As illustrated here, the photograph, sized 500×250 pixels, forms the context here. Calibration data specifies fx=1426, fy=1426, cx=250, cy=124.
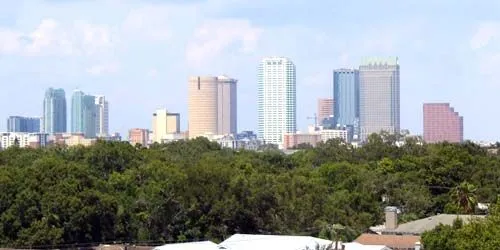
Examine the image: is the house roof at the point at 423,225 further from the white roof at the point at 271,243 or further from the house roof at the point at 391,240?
the white roof at the point at 271,243

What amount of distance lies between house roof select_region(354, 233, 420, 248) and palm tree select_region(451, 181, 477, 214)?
12.1 metres

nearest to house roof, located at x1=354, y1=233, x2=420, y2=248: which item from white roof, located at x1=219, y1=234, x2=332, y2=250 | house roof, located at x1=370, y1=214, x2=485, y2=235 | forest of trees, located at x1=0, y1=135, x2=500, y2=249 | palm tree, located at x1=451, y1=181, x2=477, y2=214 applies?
house roof, located at x1=370, y1=214, x2=485, y2=235

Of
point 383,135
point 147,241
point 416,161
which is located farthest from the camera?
point 383,135

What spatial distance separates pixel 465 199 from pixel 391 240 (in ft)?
46.6

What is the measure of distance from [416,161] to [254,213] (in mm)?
17840

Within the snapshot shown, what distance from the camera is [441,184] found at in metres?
72.8

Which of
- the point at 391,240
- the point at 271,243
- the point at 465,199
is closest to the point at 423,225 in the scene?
the point at 391,240

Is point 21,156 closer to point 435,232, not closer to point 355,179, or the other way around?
point 355,179

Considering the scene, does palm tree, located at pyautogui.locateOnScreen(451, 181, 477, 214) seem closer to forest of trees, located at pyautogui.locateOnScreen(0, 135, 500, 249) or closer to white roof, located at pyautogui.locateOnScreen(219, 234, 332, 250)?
forest of trees, located at pyautogui.locateOnScreen(0, 135, 500, 249)

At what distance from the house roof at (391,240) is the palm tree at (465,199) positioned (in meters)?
12.1

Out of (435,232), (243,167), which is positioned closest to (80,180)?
(243,167)

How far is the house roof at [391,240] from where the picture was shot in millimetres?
47438

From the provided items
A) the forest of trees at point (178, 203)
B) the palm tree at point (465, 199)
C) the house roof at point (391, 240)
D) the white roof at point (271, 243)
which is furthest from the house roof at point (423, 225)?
the palm tree at point (465, 199)

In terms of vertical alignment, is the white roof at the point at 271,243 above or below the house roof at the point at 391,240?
above
